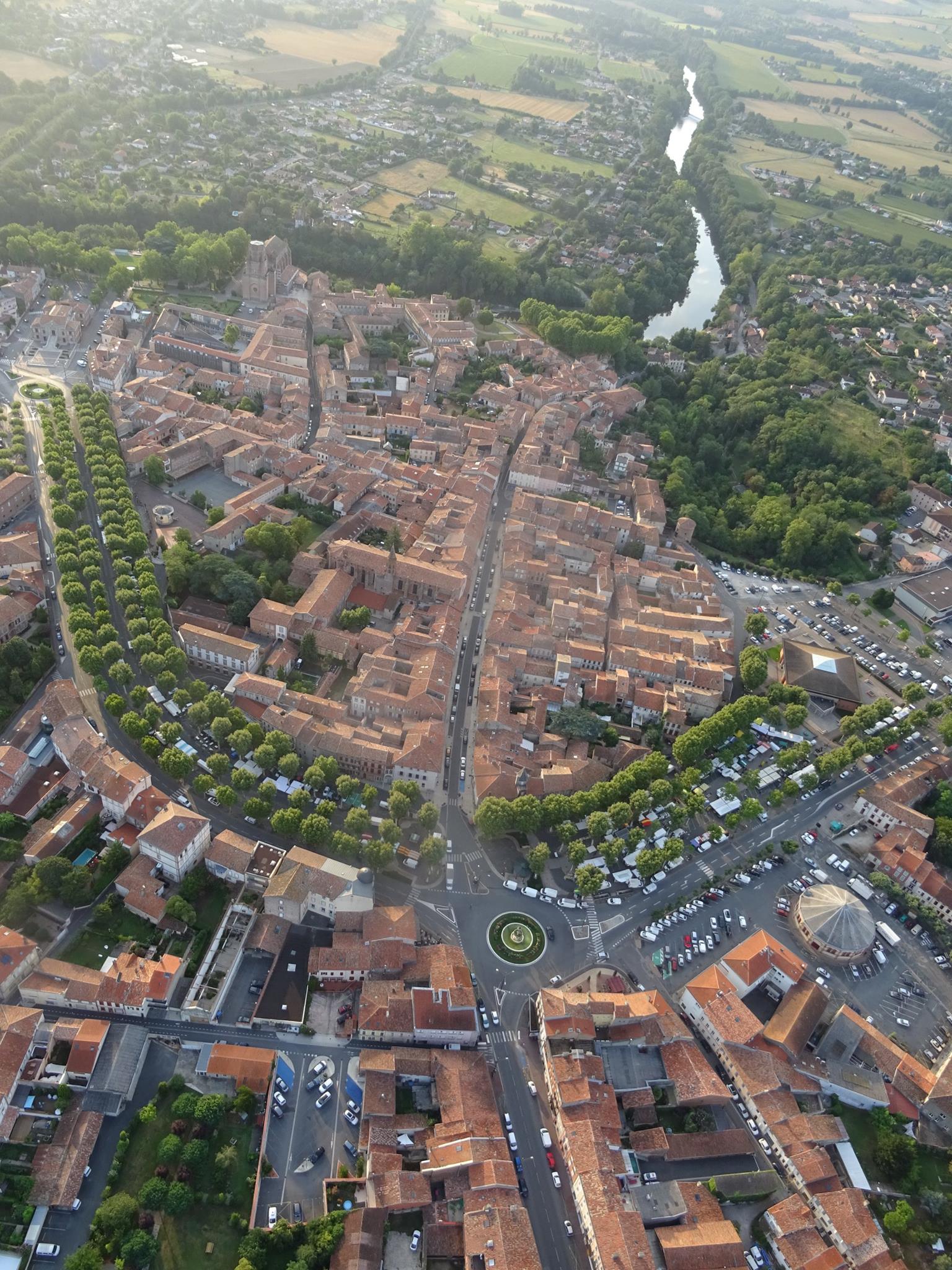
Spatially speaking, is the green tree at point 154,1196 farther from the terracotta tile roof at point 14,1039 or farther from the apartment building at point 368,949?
the apartment building at point 368,949

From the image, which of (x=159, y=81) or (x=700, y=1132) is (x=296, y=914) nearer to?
(x=700, y=1132)

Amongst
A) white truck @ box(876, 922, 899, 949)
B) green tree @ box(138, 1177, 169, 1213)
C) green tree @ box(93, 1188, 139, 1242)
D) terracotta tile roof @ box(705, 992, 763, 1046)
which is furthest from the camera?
white truck @ box(876, 922, 899, 949)

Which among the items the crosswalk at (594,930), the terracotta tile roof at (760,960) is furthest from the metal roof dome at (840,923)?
the crosswalk at (594,930)

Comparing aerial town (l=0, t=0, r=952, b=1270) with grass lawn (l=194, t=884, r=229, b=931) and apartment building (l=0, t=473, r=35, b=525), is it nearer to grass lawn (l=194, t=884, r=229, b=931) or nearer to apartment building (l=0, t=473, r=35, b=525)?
grass lawn (l=194, t=884, r=229, b=931)

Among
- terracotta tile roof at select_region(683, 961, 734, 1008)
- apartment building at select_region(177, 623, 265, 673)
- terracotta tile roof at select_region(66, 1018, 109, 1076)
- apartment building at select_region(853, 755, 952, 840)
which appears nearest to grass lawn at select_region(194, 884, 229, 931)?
terracotta tile roof at select_region(66, 1018, 109, 1076)

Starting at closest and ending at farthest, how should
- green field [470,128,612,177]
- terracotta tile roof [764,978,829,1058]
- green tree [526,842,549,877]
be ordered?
1. terracotta tile roof [764,978,829,1058]
2. green tree [526,842,549,877]
3. green field [470,128,612,177]

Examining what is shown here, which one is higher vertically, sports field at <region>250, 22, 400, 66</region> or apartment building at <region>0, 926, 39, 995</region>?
sports field at <region>250, 22, 400, 66</region>

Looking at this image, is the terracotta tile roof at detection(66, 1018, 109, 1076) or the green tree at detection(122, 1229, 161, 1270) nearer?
the green tree at detection(122, 1229, 161, 1270)
